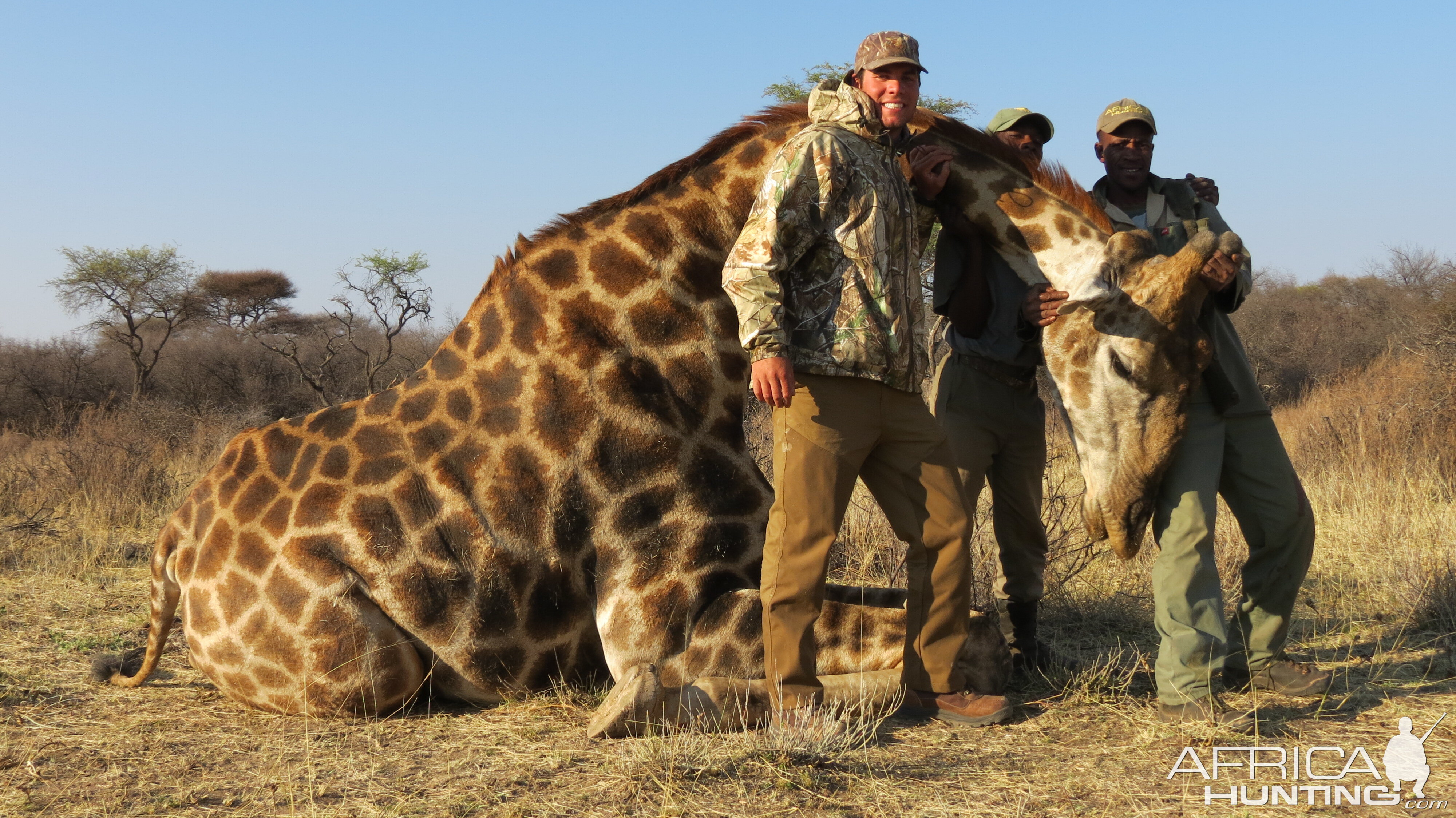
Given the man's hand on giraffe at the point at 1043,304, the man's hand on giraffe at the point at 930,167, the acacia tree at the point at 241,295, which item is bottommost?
the man's hand on giraffe at the point at 1043,304

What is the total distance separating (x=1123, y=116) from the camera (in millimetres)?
4328

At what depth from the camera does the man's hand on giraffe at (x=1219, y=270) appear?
12.9 feet

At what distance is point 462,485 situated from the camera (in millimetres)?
4309

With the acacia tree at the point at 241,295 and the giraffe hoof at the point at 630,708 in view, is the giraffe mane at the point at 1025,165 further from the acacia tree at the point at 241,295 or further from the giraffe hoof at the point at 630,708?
the acacia tree at the point at 241,295

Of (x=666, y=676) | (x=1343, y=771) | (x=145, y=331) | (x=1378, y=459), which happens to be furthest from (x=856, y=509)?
(x=145, y=331)

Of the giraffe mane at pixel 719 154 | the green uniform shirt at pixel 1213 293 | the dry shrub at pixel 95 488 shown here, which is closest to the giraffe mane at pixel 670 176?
the giraffe mane at pixel 719 154

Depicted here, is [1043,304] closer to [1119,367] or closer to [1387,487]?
[1119,367]

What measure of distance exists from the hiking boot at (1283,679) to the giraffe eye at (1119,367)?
4.40 feet

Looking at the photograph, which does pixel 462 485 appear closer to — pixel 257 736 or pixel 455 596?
pixel 455 596

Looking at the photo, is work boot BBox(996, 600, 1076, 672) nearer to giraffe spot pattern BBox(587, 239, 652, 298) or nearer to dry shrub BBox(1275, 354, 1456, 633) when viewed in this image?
dry shrub BBox(1275, 354, 1456, 633)

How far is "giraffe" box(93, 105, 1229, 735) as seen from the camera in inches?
164

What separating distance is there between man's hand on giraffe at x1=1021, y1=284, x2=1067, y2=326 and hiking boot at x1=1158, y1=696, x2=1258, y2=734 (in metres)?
1.45

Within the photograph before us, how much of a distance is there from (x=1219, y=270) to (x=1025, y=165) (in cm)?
87

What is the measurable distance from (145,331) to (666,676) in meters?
26.6
